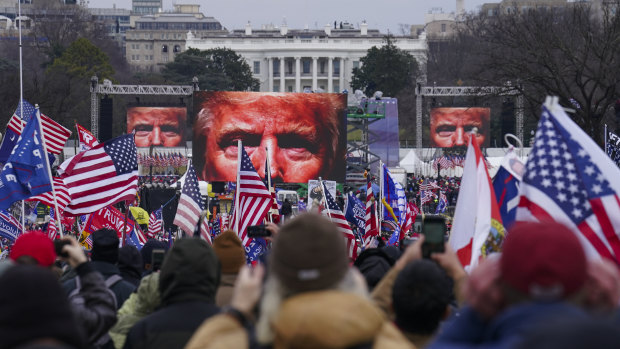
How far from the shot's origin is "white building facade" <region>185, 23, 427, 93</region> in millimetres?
138125

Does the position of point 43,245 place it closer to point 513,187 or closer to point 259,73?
point 513,187

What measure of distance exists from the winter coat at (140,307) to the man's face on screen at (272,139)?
133 ft

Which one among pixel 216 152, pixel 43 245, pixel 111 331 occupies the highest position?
pixel 43 245

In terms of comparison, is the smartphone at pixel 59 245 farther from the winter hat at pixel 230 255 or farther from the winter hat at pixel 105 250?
the winter hat at pixel 105 250

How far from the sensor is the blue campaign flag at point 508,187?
742 cm

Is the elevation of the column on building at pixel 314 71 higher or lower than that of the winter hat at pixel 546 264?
lower

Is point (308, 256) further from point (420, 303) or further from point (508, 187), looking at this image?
point (508, 187)

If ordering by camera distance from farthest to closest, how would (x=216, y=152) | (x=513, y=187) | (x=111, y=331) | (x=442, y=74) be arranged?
(x=442, y=74) < (x=216, y=152) < (x=513, y=187) < (x=111, y=331)

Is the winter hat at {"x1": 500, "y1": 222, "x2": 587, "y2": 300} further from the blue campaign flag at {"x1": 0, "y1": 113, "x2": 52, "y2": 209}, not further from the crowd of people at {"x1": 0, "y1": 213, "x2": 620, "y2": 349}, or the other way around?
the blue campaign flag at {"x1": 0, "y1": 113, "x2": 52, "y2": 209}

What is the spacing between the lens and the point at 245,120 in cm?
4778

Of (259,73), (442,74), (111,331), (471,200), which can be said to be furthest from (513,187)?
(259,73)

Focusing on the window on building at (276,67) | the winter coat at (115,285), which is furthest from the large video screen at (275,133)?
the window on building at (276,67)

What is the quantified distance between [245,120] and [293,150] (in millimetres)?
2398

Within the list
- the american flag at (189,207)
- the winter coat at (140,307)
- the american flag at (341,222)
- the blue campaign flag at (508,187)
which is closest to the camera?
the winter coat at (140,307)
